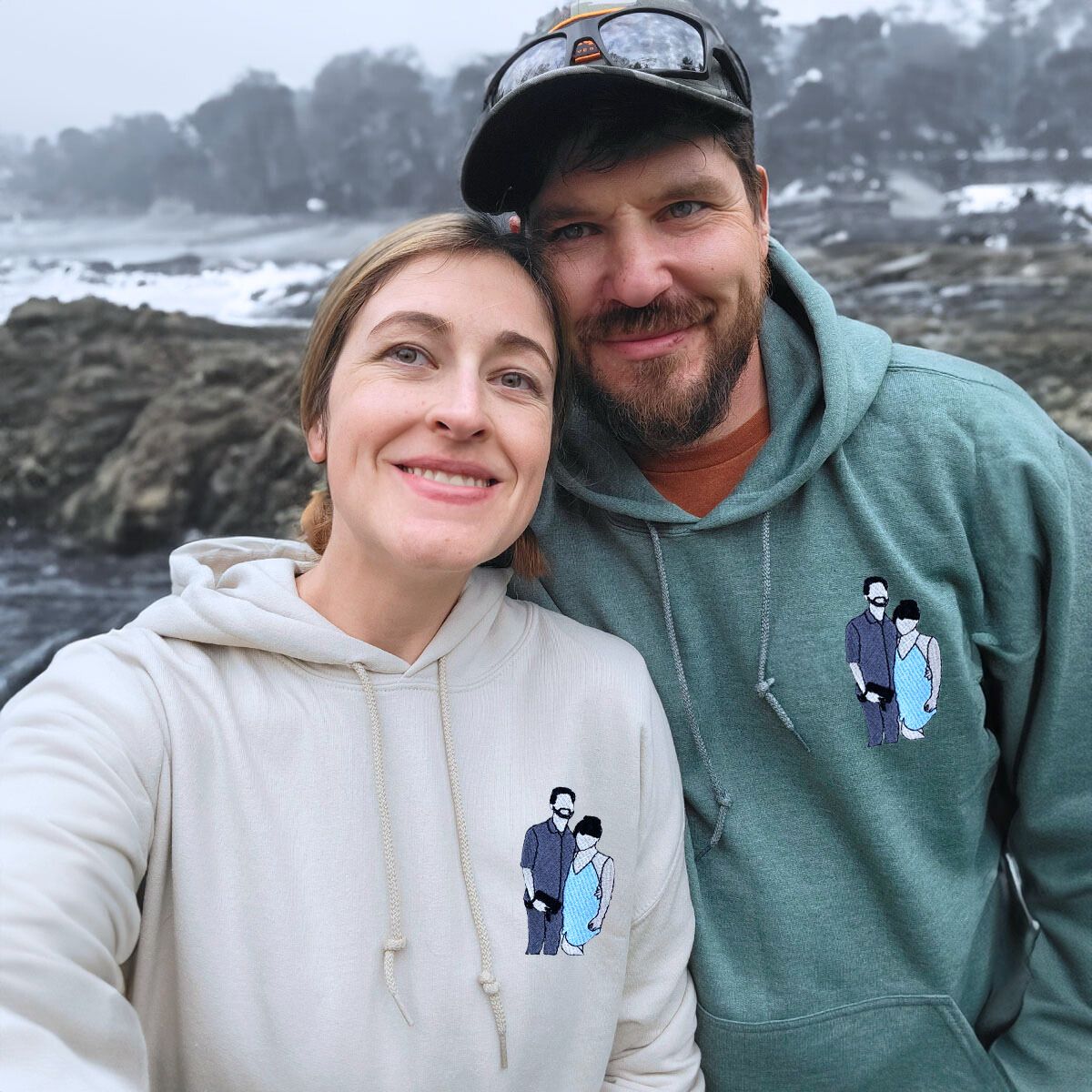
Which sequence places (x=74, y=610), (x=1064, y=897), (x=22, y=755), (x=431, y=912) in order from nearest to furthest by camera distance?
(x=22, y=755), (x=431, y=912), (x=1064, y=897), (x=74, y=610)

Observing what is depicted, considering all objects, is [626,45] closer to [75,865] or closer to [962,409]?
[962,409]

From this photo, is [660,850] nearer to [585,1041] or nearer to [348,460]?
[585,1041]

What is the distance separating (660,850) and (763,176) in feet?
4.06

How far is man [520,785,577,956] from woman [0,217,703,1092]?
2cm

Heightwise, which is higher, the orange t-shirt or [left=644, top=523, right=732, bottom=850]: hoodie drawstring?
the orange t-shirt

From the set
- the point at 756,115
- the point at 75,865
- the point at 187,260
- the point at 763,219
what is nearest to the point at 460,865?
the point at 75,865

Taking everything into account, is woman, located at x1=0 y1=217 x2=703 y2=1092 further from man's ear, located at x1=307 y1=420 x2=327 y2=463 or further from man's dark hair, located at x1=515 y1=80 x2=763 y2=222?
man's dark hair, located at x1=515 y1=80 x2=763 y2=222

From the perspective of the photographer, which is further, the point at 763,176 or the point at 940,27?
the point at 940,27

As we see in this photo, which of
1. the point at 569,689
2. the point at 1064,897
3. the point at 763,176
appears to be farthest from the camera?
the point at 763,176

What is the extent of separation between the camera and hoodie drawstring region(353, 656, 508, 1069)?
4.18ft

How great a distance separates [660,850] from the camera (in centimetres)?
149

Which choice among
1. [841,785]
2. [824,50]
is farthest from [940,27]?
[841,785]

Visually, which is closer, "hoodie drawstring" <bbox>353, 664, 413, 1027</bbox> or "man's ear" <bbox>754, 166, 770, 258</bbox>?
"hoodie drawstring" <bbox>353, 664, 413, 1027</bbox>

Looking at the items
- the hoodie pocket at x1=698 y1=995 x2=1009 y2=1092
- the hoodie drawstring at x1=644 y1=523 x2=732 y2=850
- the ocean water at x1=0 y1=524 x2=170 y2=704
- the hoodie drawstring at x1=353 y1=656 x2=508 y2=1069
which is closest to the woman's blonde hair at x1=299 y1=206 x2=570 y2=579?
the hoodie drawstring at x1=644 y1=523 x2=732 y2=850
